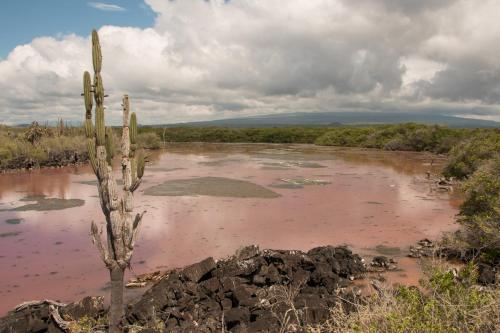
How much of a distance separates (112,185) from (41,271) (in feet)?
19.0

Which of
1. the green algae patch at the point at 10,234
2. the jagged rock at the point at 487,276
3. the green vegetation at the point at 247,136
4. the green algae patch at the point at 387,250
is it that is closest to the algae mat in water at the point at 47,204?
the green algae patch at the point at 10,234

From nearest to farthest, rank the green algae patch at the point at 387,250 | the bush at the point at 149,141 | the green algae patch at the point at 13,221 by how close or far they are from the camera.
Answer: the green algae patch at the point at 387,250
the green algae patch at the point at 13,221
the bush at the point at 149,141

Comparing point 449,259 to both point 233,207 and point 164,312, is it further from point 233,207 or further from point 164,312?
point 233,207

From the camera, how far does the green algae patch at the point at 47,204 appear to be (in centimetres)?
1995

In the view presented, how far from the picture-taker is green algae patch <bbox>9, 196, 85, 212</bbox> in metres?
20.0

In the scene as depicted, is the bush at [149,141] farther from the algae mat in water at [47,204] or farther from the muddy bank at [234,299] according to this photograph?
the muddy bank at [234,299]

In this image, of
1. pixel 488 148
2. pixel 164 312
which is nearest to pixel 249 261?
pixel 164 312

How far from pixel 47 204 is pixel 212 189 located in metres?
8.99

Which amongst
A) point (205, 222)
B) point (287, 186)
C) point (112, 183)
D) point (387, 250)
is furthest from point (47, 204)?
point (387, 250)

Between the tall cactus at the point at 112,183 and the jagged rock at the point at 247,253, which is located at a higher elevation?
the tall cactus at the point at 112,183

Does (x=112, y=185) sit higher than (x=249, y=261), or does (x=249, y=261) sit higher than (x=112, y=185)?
(x=112, y=185)

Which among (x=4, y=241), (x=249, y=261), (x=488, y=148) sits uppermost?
(x=488, y=148)

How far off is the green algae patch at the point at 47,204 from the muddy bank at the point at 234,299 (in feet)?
41.7

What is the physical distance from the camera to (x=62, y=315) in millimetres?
7941
